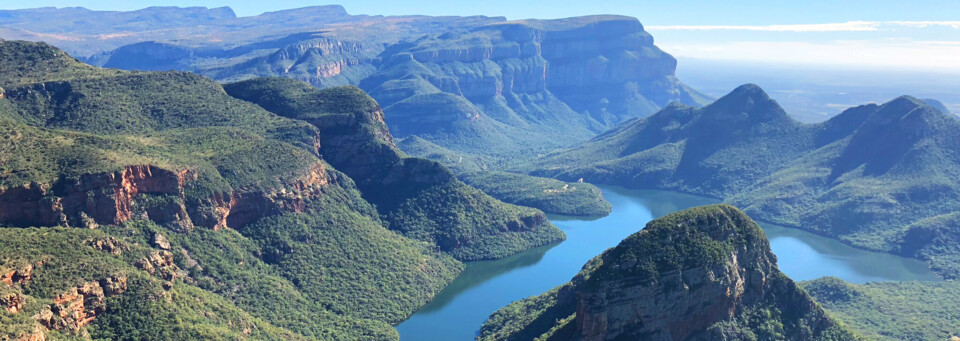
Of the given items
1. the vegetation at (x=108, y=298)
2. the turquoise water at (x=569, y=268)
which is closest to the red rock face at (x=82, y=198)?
the vegetation at (x=108, y=298)

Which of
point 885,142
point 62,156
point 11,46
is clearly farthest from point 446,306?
point 885,142

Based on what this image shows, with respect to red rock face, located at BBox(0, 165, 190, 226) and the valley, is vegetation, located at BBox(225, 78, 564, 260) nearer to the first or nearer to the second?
the valley

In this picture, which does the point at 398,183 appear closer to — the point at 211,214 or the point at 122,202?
the point at 211,214

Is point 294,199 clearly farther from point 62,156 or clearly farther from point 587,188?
point 587,188

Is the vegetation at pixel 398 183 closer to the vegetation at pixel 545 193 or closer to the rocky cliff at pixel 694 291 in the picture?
the vegetation at pixel 545 193

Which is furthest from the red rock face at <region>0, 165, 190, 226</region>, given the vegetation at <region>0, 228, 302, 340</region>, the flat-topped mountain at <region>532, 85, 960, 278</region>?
the flat-topped mountain at <region>532, 85, 960, 278</region>

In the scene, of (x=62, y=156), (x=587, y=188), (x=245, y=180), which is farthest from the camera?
(x=587, y=188)
